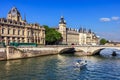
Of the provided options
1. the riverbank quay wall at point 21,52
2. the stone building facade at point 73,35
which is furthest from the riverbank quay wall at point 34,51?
the stone building facade at point 73,35

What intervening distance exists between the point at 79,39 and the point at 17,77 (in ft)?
471

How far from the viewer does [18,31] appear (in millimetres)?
91688

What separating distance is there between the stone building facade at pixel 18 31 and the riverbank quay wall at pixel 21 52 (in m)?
10.1

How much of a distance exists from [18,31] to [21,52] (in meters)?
21.3

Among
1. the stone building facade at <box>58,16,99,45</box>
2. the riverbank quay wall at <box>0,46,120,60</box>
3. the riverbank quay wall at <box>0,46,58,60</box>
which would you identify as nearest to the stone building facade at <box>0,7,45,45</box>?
the riverbank quay wall at <box>0,46,58,60</box>

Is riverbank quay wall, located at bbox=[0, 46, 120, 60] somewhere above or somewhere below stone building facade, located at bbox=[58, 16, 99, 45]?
below

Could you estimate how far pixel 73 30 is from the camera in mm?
178500

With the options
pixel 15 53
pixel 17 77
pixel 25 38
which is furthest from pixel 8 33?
pixel 17 77

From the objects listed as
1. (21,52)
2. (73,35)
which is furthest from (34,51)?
(73,35)

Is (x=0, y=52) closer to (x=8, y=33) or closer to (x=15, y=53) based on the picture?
(x=15, y=53)

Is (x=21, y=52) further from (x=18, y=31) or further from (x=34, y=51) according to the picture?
(x=18, y=31)

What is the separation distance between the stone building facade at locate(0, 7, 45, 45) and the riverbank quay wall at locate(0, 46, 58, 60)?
10099 mm

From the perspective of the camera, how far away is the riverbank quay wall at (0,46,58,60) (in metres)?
64.9

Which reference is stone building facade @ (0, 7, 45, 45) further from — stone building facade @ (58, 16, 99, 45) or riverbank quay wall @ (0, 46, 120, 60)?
stone building facade @ (58, 16, 99, 45)
